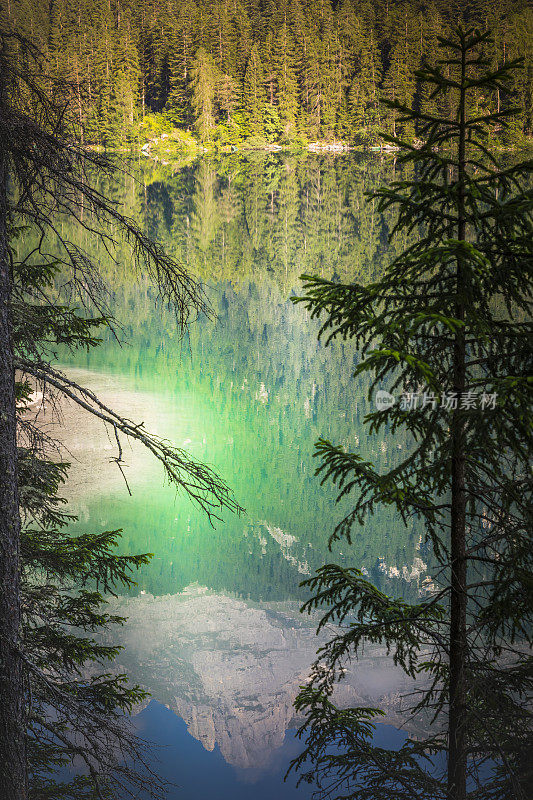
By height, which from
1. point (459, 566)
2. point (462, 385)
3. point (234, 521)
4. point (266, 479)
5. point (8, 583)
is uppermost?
point (462, 385)

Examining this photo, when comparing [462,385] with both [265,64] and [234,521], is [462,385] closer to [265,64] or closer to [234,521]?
[234,521]

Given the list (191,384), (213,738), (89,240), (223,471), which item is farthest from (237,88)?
(213,738)

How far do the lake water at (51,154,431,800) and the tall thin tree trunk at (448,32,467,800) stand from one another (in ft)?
15.5

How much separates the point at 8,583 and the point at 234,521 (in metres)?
8.71

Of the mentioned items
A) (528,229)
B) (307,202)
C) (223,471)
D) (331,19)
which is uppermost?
(331,19)

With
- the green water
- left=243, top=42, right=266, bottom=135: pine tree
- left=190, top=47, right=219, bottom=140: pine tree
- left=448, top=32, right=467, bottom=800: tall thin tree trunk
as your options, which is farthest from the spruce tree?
left=243, top=42, right=266, bottom=135: pine tree

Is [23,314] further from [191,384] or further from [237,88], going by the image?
[237,88]

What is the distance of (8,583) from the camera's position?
2.74 metres

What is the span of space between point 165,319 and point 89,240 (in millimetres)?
7199

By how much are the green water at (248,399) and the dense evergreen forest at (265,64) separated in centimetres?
788

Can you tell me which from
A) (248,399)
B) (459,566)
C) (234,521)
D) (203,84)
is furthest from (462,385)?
(203,84)

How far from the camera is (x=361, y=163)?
138 ft

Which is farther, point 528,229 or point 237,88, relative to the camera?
point 237,88

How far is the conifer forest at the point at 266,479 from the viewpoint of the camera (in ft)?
7.82
